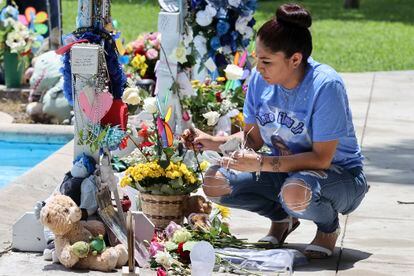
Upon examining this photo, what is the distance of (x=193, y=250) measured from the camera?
183 inches

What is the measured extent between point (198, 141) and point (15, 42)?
20.1 feet

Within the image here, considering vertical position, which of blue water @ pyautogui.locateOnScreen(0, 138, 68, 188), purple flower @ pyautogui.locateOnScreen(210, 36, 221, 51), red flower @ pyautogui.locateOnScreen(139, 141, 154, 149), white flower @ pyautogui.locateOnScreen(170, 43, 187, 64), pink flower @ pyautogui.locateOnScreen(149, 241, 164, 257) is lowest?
blue water @ pyautogui.locateOnScreen(0, 138, 68, 188)

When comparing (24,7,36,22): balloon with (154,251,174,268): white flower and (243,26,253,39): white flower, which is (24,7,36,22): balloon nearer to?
(243,26,253,39): white flower

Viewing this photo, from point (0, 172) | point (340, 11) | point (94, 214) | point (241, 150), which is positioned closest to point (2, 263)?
point (94, 214)

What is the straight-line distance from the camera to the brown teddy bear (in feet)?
16.6

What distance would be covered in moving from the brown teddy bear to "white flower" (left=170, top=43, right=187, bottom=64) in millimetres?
2379

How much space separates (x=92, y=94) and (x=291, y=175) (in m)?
1.09

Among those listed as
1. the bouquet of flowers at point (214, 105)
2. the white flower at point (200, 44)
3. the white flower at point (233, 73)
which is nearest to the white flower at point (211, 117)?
the bouquet of flowers at point (214, 105)

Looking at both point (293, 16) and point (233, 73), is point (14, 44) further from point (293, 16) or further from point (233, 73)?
point (293, 16)

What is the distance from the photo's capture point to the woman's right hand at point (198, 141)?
5.45m

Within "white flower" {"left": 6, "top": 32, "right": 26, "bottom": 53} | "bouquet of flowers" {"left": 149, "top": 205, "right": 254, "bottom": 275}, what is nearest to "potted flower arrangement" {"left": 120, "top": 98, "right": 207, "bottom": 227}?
"bouquet of flowers" {"left": 149, "top": 205, "right": 254, "bottom": 275}

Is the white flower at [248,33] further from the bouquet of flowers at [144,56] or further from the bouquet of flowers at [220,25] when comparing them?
the bouquet of flowers at [144,56]

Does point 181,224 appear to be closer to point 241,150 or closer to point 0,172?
point 241,150

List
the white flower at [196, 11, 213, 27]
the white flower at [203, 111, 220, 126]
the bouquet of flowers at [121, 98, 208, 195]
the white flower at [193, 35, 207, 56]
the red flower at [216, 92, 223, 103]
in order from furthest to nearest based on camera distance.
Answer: the white flower at [193, 35, 207, 56]
the white flower at [196, 11, 213, 27]
the red flower at [216, 92, 223, 103]
the white flower at [203, 111, 220, 126]
the bouquet of flowers at [121, 98, 208, 195]
